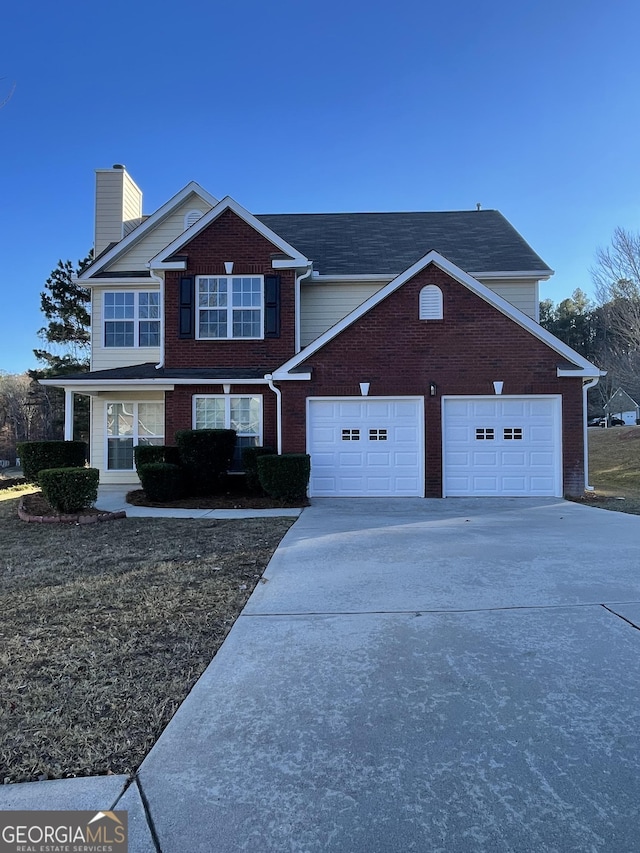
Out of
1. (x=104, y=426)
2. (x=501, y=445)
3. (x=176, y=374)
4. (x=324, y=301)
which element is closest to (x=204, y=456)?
(x=176, y=374)

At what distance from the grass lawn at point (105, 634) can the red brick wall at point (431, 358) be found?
526cm

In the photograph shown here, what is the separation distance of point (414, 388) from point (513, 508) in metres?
3.44

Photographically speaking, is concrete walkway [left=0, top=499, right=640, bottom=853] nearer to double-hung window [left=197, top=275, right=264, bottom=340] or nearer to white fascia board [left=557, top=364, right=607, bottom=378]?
white fascia board [left=557, top=364, right=607, bottom=378]

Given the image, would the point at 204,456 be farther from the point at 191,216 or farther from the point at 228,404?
the point at 191,216

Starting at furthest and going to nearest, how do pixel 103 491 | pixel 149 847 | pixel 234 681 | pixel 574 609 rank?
pixel 103 491
pixel 574 609
pixel 234 681
pixel 149 847

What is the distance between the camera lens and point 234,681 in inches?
131

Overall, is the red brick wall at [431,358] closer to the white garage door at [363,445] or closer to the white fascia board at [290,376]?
the white fascia board at [290,376]

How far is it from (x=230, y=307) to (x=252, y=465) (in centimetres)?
453

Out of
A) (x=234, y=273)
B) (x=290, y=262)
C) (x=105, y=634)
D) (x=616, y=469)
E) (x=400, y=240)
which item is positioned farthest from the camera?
(x=616, y=469)

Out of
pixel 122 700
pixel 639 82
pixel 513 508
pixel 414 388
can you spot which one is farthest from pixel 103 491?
pixel 639 82

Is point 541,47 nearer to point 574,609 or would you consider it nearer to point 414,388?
point 414,388

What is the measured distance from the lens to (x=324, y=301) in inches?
614

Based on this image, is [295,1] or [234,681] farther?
[295,1]

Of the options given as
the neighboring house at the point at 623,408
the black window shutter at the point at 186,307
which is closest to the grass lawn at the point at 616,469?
the black window shutter at the point at 186,307
